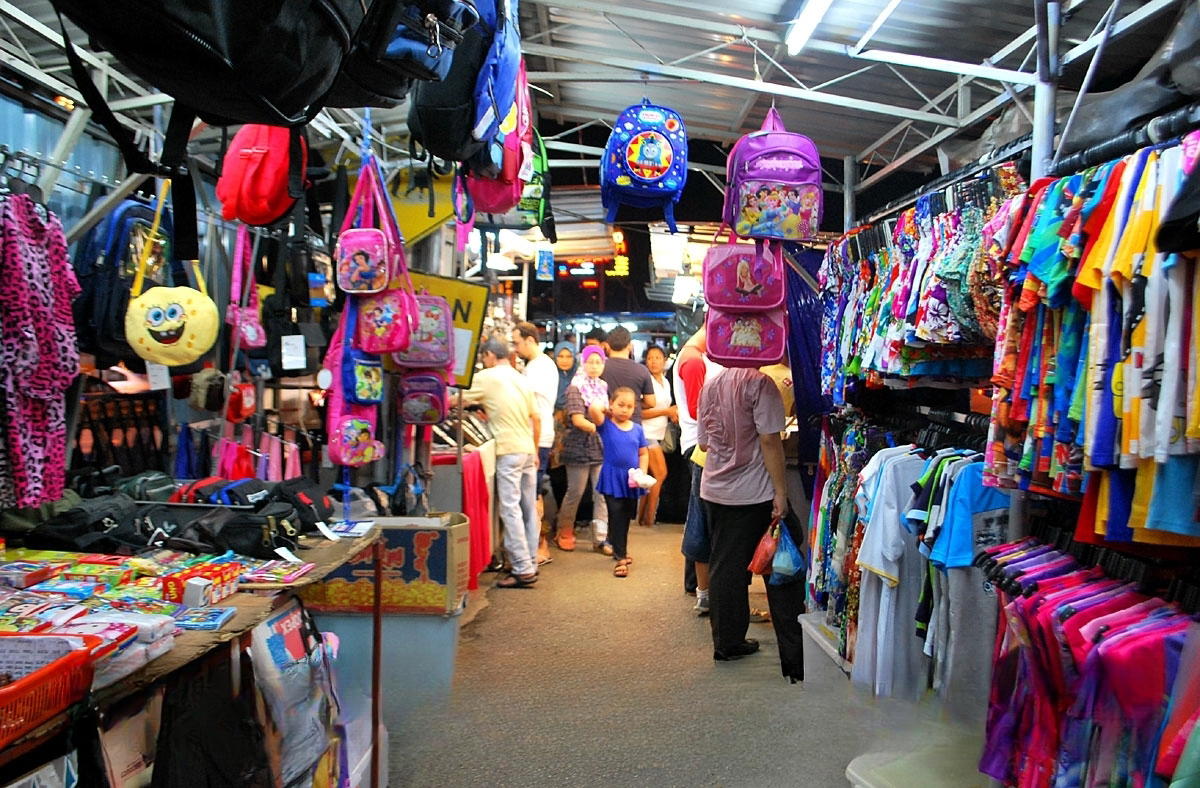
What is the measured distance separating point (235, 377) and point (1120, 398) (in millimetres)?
3353

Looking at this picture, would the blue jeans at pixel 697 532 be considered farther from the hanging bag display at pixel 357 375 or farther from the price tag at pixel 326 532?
the price tag at pixel 326 532

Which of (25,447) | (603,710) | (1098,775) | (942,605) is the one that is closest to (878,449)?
(942,605)

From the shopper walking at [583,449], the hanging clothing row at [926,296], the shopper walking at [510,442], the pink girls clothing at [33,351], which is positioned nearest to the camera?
the pink girls clothing at [33,351]

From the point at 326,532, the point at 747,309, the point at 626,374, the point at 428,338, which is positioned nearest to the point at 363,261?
the point at 428,338

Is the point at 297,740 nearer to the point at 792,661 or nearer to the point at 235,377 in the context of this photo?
the point at 235,377

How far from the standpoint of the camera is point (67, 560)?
2162 millimetres

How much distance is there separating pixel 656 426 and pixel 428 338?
13.6 ft

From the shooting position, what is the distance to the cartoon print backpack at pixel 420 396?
440 centimetres

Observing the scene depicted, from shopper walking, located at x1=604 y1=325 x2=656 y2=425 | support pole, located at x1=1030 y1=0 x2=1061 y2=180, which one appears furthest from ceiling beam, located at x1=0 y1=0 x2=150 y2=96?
shopper walking, located at x1=604 y1=325 x2=656 y2=425

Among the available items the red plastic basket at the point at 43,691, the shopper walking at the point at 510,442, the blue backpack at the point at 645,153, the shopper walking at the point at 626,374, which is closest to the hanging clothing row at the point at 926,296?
the blue backpack at the point at 645,153

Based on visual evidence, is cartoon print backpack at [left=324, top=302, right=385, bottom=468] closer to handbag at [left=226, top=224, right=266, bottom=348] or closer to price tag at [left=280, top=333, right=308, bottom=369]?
price tag at [left=280, top=333, right=308, bottom=369]

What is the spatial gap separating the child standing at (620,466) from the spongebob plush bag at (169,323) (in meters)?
3.93

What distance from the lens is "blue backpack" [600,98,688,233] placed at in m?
4.45

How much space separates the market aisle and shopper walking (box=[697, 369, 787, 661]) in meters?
0.28
